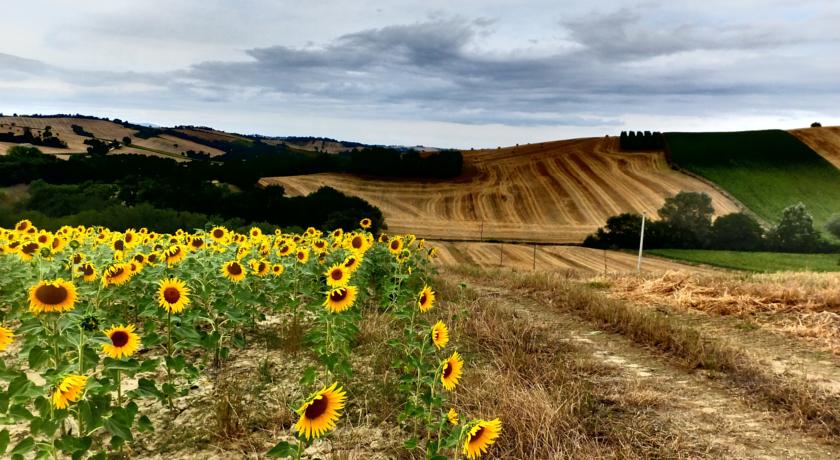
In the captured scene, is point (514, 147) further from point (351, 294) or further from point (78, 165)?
point (351, 294)

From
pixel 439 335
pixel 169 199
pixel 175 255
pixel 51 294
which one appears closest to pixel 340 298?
pixel 439 335

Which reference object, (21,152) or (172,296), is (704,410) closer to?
(172,296)

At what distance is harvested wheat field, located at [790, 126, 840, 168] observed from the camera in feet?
194

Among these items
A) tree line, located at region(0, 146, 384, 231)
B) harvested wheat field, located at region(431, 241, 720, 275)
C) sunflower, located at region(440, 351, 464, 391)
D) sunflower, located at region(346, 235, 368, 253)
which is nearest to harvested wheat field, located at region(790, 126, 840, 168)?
harvested wheat field, located at region(431, 241, 720, 275)

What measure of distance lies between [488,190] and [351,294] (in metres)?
49.4

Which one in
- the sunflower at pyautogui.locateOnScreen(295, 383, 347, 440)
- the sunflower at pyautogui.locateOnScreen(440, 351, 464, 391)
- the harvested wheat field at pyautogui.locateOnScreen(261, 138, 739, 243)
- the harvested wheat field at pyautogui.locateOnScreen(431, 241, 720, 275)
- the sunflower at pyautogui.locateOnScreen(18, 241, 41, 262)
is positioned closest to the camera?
the sunflower at pyautogui.locateOnScreen(295, 383, 347, 440)

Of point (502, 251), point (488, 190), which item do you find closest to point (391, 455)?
point (502, 251)

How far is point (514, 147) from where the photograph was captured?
63.9 meters

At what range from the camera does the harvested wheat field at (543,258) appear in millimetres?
37406

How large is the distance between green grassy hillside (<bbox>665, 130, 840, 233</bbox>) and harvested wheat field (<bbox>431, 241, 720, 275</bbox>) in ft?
50.6

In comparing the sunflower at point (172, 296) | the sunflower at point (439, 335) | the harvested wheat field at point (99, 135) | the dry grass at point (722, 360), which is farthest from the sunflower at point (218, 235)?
the harvested wheat field at point (99, 135)

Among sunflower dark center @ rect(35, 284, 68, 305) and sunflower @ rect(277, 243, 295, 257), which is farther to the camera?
sunflower @ rect(277, 243, 295, 257)

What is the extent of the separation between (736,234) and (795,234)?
505 cm

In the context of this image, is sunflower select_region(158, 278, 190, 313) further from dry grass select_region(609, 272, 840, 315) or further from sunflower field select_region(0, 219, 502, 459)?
dry grass select_region(609, 272, 840, 315)
